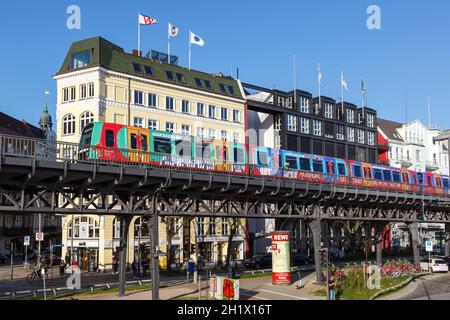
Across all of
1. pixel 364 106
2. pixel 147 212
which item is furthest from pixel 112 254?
pixel 364 106

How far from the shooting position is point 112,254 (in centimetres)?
5800

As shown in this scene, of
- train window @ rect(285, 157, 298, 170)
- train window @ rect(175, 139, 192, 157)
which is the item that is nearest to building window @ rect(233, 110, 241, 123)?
train window @ rect(285, 157, 298, 170)

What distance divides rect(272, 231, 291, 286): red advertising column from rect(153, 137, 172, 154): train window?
9.95m

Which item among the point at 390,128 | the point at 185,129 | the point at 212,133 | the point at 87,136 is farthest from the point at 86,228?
the point at 390,128

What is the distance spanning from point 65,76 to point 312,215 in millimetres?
34091

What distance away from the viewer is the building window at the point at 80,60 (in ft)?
196

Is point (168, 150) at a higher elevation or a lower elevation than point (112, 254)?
higher

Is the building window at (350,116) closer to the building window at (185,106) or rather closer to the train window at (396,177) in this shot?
the train window at (396,177)

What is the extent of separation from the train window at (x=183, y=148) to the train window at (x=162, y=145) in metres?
0.68

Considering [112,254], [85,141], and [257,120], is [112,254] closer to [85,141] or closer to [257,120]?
[85,141]

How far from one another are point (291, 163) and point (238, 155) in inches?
294

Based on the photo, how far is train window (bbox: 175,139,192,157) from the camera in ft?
129
